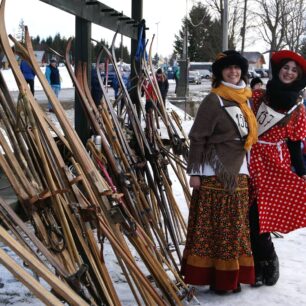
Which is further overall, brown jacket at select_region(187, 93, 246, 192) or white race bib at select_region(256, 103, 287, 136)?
white race bib at select_region(256, 103, 287, 136)

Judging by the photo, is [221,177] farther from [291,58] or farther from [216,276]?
[291,58]

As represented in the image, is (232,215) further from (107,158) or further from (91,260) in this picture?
(91,260)

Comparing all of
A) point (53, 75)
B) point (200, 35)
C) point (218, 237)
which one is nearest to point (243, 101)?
point (218, 237)

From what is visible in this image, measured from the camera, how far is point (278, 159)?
10.6 ft

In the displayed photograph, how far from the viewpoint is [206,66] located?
162 feet

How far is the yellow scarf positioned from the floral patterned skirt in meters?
0.23

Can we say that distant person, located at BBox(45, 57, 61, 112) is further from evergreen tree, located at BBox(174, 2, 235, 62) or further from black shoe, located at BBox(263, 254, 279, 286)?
evergreen tree, located at BBox(174, 2, 235, 62)

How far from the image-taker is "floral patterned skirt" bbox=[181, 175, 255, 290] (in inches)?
118

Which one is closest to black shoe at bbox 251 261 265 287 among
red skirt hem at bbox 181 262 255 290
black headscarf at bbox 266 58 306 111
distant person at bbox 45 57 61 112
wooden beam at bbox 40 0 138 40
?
red skirt hem at bbox 181 262 255 290

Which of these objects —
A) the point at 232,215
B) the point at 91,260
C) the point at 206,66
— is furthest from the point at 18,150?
the point at 206,66

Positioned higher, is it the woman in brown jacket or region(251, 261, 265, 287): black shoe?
the woman in brown jacket

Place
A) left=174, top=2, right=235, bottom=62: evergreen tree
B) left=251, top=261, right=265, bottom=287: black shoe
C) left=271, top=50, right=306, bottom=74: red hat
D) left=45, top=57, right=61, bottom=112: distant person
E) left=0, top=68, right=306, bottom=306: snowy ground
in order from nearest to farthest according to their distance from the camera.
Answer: left=0, top=68, right=306, bottom=306: snowy ground → left=271, top=50, right=306, bottom=74: red hat → left=251, top=261, right=265, bottom=287: black shoe → left=45, top=57, right=61, bottom=112: distant person → left=174, top=2, right=235, bottom=62: evergreen tree

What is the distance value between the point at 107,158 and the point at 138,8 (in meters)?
2.79

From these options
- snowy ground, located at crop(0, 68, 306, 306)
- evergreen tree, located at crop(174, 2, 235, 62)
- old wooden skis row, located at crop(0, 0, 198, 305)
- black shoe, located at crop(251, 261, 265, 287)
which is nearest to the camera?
old wooden skis row, located at crop(0, 0, 198, 305)
